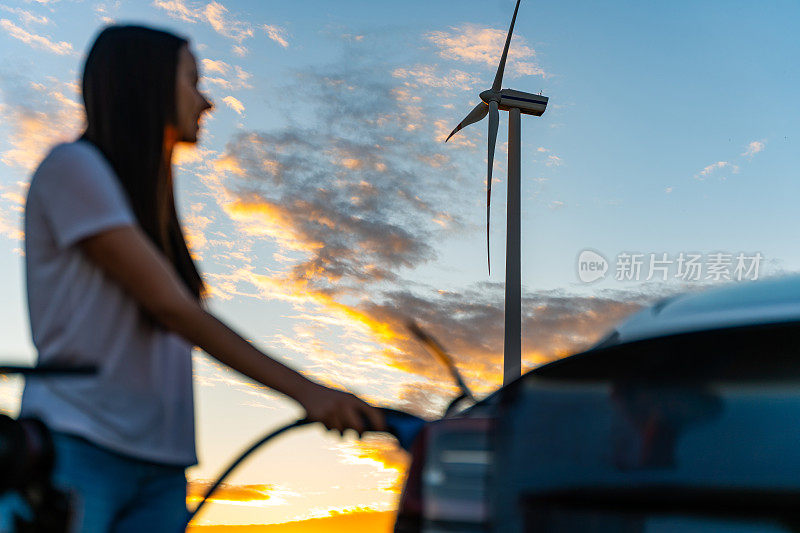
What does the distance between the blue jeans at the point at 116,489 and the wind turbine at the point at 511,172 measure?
9.92 metres

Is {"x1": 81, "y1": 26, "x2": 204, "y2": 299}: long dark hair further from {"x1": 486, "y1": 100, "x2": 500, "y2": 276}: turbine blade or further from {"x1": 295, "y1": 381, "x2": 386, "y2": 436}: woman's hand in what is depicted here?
{"x1": 486, "y1": 100, "x2": 500, "y2": 276}: turbine blade

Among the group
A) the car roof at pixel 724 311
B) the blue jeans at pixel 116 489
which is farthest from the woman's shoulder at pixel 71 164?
the car roof at pixel 724 311

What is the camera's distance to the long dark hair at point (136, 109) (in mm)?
1717

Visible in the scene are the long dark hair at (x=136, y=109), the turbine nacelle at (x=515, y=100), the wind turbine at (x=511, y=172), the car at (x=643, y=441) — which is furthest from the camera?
the turbine nacelle at (x=515, y=100)

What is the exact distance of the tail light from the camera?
5.40ft

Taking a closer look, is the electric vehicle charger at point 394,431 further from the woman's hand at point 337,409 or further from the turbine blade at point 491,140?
the turbine blade at point 491,140

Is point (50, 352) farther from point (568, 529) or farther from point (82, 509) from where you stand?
point (568, 529)

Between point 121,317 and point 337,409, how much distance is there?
464mm

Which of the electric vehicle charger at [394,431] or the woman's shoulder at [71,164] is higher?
the woman's shoulder at [71,164]

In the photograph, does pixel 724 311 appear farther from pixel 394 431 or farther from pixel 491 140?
pixel 491 140

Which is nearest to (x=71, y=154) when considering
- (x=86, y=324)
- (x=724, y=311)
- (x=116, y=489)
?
(x=86, y=324)

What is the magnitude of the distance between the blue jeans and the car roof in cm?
93

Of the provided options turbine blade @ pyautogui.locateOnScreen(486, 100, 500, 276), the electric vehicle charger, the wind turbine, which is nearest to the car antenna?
the electric vehicle charger

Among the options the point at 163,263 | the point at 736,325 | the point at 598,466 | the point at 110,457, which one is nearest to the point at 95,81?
the point at 163,263
